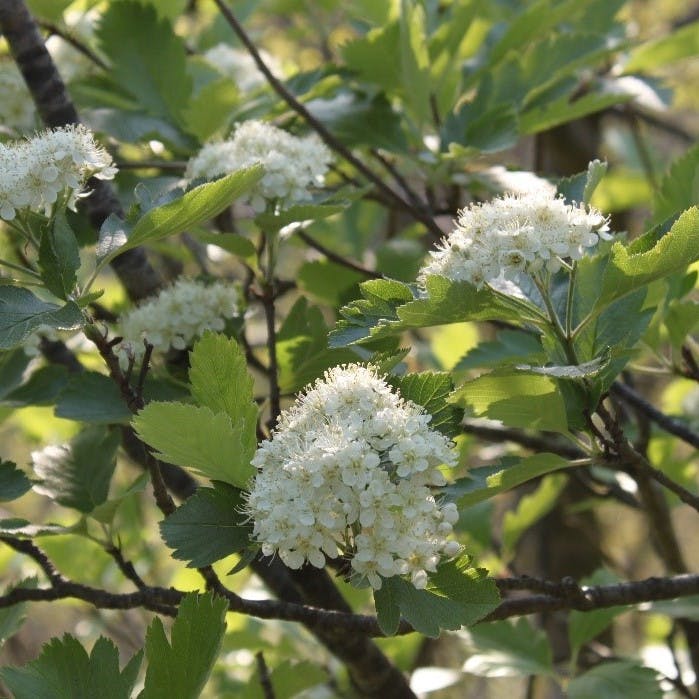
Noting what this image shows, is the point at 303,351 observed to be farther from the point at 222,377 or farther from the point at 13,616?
the point at 13,616

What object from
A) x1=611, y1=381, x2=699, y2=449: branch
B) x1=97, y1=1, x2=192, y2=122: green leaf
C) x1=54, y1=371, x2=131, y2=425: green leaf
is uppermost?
x1=97, y1=1, x2=192, y2=122: green leaf

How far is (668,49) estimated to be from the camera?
1812 mm

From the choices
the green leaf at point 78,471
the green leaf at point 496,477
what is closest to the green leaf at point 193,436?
the green leaf at point 496,477

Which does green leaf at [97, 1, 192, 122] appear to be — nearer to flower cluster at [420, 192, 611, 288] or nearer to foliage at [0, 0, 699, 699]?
foliage at [0, 0, 699, 699]

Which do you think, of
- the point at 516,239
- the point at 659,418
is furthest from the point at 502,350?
the point at 516,239

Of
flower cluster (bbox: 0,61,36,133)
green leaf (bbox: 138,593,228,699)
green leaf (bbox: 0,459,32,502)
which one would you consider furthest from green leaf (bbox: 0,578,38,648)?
flower cluster (bbox: 0,61,36,133)

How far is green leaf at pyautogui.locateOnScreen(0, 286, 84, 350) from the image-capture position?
0.91 meters

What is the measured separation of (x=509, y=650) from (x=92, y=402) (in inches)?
28.1

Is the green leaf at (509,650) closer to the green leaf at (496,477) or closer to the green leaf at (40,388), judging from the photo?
the green leaf at (496,477)

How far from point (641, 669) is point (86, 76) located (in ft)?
4.07

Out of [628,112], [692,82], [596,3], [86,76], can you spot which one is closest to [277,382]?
[86,76]

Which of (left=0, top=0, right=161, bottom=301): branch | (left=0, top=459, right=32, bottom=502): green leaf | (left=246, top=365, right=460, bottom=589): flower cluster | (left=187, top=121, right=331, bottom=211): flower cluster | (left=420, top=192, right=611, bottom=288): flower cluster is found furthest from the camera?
(left=0, top=0, right=161, bottom=301): branch

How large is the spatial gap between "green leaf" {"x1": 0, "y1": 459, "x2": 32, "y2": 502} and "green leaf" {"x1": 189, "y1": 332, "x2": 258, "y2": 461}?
0.25 meters

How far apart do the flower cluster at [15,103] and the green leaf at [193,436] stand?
0.83 metres
